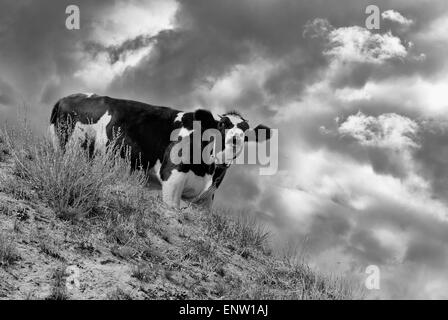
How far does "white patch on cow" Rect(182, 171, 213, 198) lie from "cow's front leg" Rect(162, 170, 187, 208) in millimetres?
192

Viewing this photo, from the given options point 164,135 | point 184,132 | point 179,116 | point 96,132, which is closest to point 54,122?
point 96,132

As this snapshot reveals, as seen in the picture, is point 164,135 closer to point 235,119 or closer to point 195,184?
point 195,184

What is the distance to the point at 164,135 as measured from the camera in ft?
36.9

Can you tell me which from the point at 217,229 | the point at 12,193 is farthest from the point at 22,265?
the point at 217,229

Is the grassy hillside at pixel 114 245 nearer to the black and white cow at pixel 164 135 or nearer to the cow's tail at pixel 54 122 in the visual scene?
the black and white cow at pixel 164 135

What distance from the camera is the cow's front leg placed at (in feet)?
34.9

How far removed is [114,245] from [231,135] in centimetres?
363

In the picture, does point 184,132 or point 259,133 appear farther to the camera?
point 259,133

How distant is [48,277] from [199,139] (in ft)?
16.4

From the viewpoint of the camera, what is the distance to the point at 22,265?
6645mm

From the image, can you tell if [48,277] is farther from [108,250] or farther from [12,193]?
[12,193]

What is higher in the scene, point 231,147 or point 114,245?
point 231,147

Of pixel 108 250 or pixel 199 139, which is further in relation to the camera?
pixel 199 139

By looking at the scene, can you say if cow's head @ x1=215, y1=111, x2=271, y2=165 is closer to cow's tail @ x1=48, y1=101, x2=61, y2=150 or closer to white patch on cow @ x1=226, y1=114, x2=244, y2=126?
white patch on cow @ x1=226, y1=114, x2=244, y2=126
